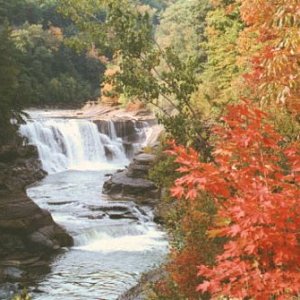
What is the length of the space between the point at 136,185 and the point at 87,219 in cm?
469

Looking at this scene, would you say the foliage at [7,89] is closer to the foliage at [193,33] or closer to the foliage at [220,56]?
the foliage at [220,56]

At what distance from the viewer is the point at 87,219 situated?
17.9m

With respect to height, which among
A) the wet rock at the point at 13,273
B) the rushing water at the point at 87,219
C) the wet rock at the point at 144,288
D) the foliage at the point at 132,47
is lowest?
the rushing water at the point at 87,219

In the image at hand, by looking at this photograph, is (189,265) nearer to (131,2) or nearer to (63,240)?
(131,2)

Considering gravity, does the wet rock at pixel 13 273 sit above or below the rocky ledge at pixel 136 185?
above

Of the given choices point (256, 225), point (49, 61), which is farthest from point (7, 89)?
point (49, 61)

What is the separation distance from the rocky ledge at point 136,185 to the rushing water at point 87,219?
714mm

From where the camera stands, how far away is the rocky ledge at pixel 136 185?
70.8 feet

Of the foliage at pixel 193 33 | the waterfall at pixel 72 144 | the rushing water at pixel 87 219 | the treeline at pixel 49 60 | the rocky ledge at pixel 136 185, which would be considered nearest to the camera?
the rushing water at pixel 87 219

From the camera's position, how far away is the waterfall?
1198 inches

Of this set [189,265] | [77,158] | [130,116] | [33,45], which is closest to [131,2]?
[189,265]

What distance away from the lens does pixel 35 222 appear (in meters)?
15.4

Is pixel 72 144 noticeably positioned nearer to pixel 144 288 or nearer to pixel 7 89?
pixel 7 89

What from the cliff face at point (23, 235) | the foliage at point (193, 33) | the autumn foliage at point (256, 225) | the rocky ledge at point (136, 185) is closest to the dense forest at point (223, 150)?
the autumn foliage at point (256, 225)
